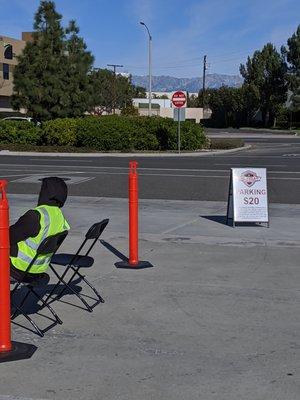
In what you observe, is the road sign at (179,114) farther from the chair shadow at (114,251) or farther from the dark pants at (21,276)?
the dark pants at (21,276)

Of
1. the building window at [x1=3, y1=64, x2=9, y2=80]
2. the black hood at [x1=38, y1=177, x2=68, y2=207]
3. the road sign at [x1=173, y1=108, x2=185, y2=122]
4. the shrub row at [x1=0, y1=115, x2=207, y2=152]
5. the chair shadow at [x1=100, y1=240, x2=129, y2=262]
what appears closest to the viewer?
the black hood at [x1=38, y1=177, x2=68, y2=207]

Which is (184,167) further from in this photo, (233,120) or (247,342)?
(233,120)

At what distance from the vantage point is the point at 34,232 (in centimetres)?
532

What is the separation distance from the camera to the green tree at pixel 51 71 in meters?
36.5

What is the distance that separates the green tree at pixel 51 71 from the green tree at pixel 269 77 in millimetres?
46874

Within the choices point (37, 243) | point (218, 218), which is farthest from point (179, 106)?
Answer: point (37, 243)

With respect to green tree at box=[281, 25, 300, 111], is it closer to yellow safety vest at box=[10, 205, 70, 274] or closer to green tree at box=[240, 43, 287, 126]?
green tree at box=[240, 43, 287, 126]

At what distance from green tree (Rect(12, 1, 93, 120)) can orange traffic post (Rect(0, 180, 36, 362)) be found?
32.3 m

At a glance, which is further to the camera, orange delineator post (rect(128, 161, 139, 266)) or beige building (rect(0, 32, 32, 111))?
beige building (rect(0, 32, 32, 111))

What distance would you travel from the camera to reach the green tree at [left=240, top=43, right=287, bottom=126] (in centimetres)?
8119

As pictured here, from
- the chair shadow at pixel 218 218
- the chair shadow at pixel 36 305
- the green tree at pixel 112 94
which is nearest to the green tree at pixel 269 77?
the green tree at pixel 112 94

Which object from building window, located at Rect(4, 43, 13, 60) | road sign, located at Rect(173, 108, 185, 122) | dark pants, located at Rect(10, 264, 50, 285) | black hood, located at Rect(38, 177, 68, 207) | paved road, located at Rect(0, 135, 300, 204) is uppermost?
building window, located at Rect(4, 43, 13, 60)

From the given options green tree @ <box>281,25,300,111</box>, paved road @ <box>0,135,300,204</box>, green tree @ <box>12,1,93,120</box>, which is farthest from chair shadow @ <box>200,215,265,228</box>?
green tree @ <box>281,25,300,111</box>

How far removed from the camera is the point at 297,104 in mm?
→ 76250
